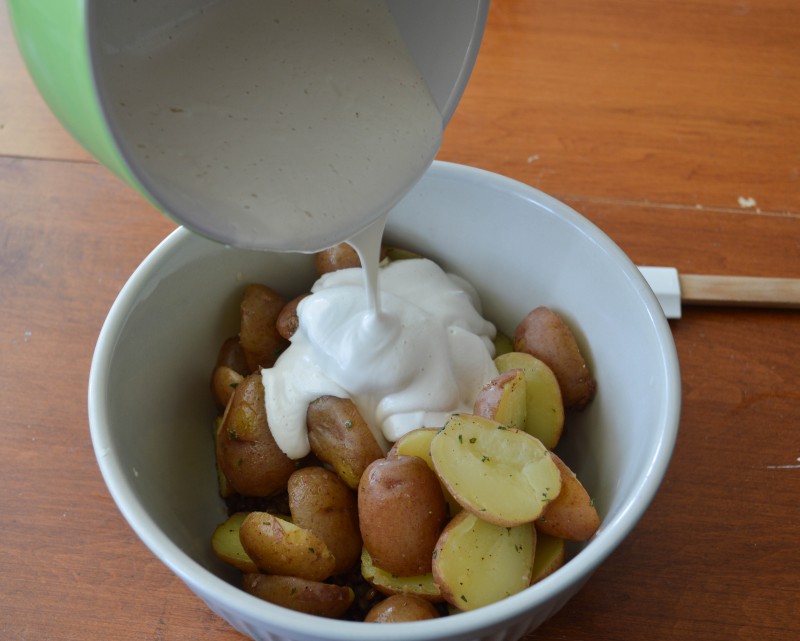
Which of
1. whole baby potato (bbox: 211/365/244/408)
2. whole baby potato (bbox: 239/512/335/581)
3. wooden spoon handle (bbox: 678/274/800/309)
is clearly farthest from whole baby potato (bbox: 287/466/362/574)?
wooden spoon handle (bbox: 678/274/800/309)

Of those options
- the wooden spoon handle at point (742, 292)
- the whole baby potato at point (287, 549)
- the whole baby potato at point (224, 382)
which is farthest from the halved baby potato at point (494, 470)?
the wooden spoon handle at point (742, 292)

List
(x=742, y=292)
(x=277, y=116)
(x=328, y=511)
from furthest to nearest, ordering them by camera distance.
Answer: (x=742, y=292) → (x=328, y=511) → (x=277, y=116)

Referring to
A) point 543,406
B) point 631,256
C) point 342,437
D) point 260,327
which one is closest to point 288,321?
point 260,327

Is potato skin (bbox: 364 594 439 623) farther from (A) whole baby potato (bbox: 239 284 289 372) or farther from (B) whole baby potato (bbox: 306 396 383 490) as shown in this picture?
→ (A) whole baby potato (bbox: 239 284 289 372)

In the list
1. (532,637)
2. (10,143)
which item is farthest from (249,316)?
(10,143)

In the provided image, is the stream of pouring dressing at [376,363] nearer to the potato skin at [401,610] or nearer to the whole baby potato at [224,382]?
the whole baby potato at [224,382]

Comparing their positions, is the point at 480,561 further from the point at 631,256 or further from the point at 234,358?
the point at 631,256
